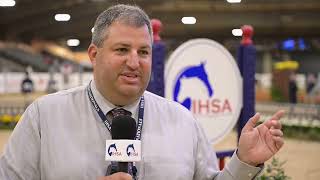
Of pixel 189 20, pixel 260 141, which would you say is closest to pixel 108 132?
pixel 260 141

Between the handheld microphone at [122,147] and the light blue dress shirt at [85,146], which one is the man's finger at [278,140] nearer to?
the light blue dress shirt at [85,146]

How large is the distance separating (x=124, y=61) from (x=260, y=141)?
53 centimetres

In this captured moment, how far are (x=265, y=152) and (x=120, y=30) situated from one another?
0.62 metres

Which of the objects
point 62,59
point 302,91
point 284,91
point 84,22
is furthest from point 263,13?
point 62,59

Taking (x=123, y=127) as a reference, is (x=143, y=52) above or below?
above

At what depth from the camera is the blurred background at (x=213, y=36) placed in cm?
1284

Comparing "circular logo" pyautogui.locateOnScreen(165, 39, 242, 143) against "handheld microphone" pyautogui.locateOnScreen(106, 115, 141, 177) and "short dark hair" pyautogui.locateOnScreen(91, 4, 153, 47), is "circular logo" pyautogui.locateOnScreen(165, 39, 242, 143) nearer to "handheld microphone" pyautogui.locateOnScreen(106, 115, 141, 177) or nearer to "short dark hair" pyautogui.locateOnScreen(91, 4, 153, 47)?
"short dark hair" pyautogui.locateOnScreen(91, 4, 153, 47)

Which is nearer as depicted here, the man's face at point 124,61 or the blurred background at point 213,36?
the man's face at point 124,61

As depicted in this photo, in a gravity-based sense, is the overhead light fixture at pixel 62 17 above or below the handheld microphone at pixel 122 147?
above

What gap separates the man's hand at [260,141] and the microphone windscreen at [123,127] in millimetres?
394

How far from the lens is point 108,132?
5.59 feet

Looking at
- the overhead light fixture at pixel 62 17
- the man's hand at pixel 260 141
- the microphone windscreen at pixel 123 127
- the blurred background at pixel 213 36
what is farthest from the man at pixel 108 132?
the overhead light fixture at pixel 62 17

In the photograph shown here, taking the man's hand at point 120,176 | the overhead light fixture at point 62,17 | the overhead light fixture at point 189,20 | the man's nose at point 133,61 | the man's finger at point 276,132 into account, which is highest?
the overhead light fixture at point 62,17

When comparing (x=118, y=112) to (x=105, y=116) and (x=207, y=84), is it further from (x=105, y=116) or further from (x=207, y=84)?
(x=207, y=84)
